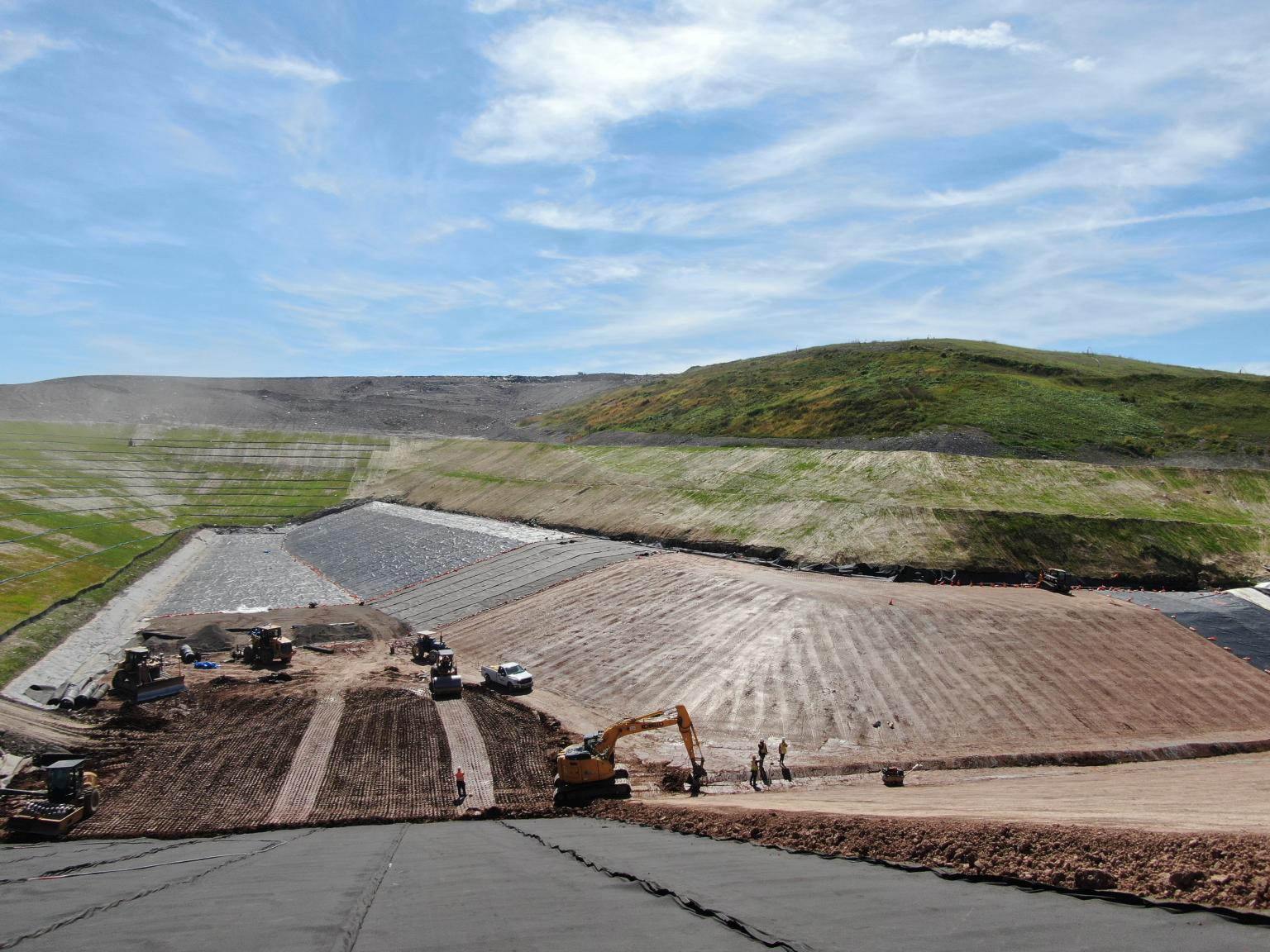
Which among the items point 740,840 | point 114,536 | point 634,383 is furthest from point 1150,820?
point 634,383

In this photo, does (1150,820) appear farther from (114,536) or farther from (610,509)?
(114,536)

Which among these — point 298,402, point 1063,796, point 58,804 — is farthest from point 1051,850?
point 298,402

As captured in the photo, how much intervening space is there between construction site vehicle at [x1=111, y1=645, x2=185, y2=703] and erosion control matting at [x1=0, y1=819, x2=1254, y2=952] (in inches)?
704

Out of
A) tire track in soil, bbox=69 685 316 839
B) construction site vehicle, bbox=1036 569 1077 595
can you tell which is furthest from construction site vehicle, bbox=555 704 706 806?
construction site vehicle, bbox=1036 569 1077 595

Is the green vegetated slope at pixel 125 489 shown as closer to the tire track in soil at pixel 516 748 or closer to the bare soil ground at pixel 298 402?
the bare soil ground at pixel 298 402

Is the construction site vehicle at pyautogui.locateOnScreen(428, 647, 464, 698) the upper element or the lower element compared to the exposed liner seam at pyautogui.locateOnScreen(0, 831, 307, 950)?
lower

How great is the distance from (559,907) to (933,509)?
47474mm

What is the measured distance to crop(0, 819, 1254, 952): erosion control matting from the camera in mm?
8891

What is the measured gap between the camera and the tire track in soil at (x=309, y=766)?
23.1 m

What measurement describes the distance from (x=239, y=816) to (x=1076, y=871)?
68.6 ft

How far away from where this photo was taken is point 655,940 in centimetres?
926

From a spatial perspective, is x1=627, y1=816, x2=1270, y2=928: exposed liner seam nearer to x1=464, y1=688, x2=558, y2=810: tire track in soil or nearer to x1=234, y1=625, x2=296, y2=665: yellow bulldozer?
x1=464, y1=688, x2=558, y2=810: tire track in soil

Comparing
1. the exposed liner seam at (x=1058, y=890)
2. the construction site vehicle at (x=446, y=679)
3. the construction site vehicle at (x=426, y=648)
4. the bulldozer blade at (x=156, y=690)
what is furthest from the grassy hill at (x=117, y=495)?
the exposed liner seam at (x=1058, y=890)

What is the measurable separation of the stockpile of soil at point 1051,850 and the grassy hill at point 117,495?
112 ft
